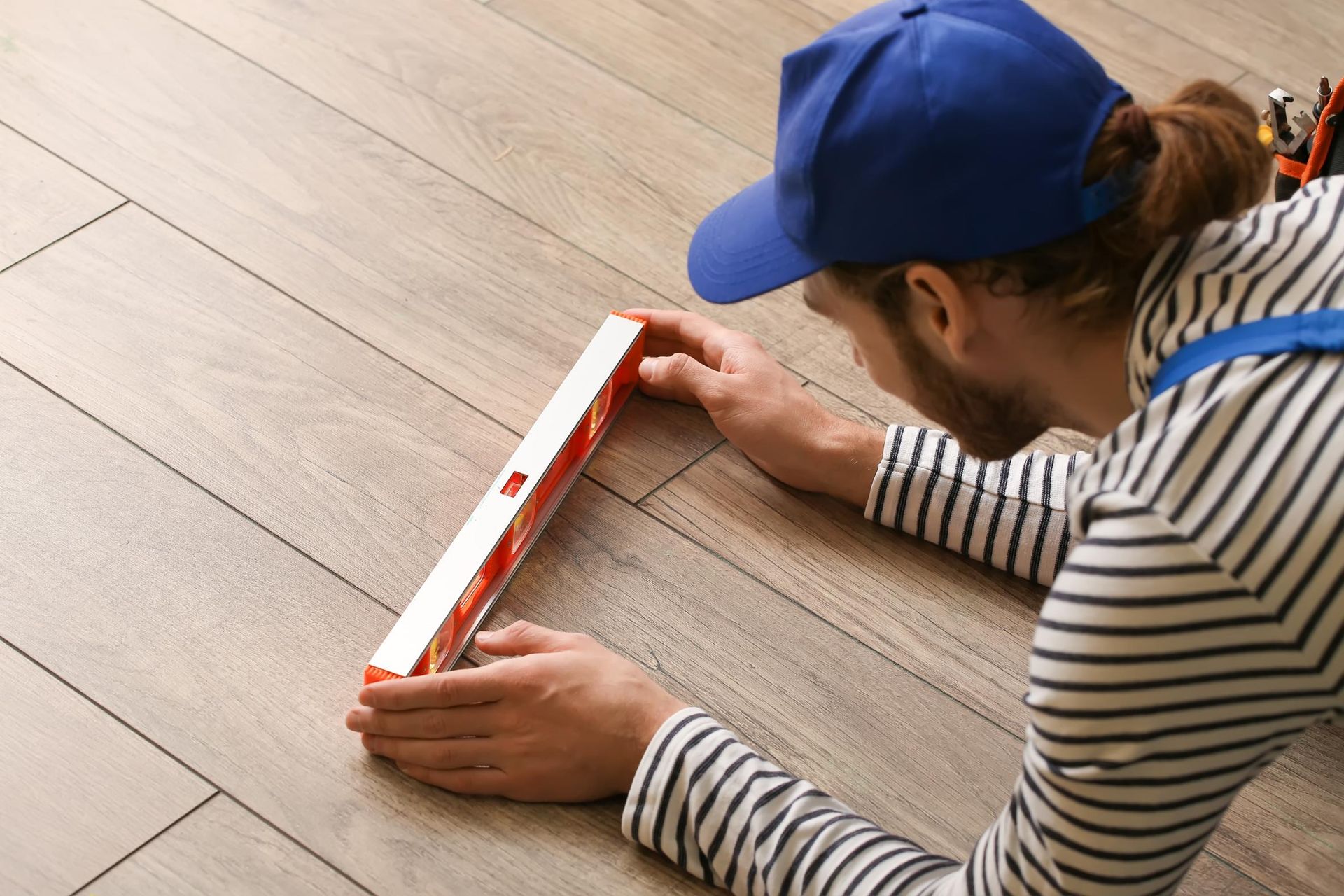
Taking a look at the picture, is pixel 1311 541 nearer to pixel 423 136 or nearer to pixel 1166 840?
pixel 1166 840

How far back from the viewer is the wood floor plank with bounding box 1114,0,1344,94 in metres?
1.62

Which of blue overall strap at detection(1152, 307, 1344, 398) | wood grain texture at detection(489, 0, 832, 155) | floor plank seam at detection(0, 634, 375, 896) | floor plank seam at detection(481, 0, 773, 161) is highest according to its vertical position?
blue overall strap at detection(1152, 307, 1344, 398)

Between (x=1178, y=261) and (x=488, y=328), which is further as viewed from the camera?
(x=488, y=328)

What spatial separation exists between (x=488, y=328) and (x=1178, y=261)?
698 millimetres

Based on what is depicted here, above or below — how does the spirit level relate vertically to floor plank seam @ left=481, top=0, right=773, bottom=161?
below

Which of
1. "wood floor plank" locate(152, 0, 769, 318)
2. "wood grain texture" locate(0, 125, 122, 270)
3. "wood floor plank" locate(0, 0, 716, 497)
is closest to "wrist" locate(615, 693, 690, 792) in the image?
"wood floor plank" locate(0, 0, 716, 497)

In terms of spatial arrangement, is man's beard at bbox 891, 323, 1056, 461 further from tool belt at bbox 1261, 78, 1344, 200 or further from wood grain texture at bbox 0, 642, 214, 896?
wood grain texture at bbox 0, 642, 214, 896

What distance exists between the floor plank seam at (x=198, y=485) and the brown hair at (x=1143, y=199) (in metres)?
0.51

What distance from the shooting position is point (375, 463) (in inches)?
44.3

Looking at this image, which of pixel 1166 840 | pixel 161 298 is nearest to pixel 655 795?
pixel 1166 840

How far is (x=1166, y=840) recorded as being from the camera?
2.31 ft

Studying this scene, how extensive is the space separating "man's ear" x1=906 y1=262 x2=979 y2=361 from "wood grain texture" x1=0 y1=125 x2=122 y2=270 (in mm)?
891

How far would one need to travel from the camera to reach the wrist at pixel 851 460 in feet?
3.64

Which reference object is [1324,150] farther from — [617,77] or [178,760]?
[178,760]
